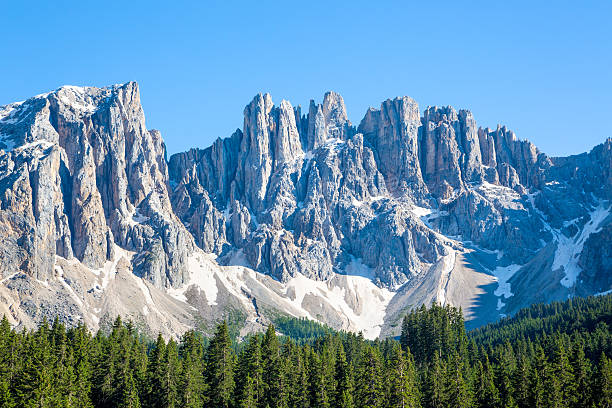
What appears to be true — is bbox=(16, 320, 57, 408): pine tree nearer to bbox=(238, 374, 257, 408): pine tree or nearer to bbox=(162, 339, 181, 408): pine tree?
bbox=(162, 339, 181, 408): pine tree

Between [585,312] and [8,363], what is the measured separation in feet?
505

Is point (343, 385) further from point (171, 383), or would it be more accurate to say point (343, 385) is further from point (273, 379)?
point (171, 383)

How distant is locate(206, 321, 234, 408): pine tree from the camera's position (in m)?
98.6

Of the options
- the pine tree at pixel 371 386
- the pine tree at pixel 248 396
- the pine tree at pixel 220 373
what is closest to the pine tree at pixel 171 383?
the pine tree at pixel 220 373

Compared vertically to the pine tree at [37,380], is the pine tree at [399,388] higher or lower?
lower

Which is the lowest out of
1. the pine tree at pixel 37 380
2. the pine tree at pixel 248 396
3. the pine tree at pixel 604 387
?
the pine tree at pixel 604 387

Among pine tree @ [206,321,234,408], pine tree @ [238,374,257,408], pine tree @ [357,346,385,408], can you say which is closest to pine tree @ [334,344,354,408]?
pine tree @ [357,346,385,408]

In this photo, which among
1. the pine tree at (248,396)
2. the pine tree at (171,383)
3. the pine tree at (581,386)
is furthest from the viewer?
the pine tree at (581,386)

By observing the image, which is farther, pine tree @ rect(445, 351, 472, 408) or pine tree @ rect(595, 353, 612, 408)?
pine tree @ rect(445, 351, 472, 408)

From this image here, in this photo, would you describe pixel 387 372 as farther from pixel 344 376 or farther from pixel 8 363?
pixel 8 363

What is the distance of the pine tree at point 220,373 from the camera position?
3883 inches

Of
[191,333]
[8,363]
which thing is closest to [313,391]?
[191,333]

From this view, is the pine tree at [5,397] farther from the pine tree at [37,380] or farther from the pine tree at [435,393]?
the pine tree at [435,393]

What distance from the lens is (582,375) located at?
105 m
